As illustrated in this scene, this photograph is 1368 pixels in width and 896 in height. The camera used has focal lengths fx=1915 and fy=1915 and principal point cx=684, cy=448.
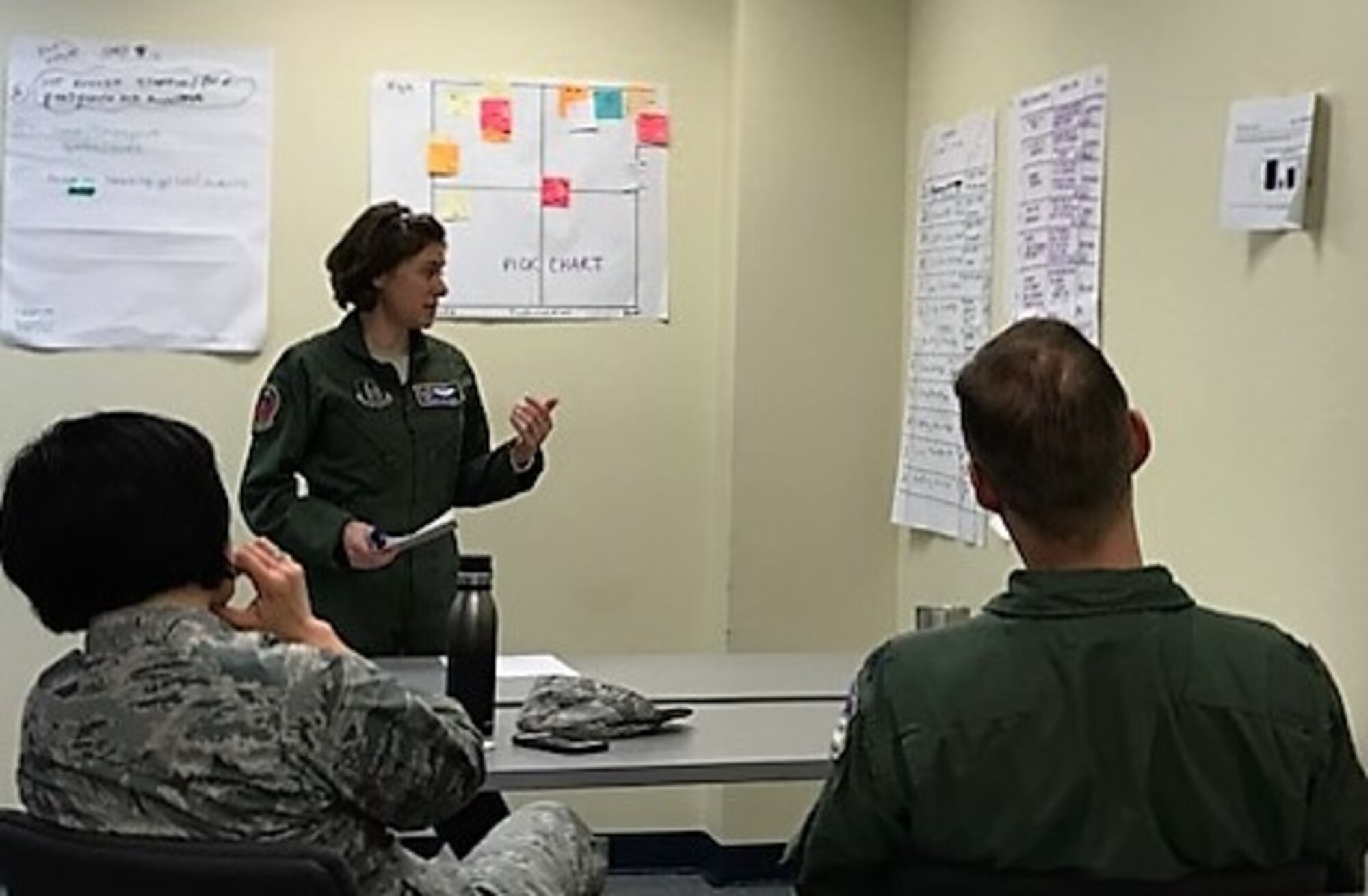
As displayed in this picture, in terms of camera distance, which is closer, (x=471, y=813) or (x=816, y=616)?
(x=471, y=813)

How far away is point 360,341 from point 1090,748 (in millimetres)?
2037

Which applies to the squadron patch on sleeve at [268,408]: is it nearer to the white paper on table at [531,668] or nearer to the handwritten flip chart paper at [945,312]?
the white paper on table at [531,668]

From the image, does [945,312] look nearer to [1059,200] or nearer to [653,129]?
[1059,200]

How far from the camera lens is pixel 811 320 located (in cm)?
443

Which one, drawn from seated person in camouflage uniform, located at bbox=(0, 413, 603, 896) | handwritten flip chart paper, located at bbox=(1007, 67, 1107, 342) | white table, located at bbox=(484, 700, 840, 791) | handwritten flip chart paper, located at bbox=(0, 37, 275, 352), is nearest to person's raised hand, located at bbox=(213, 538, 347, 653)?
seated person in camouflage uniform, located at bbox=(0, 413, 603, 896)

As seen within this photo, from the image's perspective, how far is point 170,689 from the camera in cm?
176

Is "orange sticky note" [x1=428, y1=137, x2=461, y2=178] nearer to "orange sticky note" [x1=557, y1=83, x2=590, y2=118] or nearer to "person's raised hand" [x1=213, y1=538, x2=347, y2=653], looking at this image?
"orange sticky note" [x1=557, y1=83, x2=590, y2=118]

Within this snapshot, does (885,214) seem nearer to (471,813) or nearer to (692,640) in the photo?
(692,640)

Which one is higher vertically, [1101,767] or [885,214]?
[885,214]

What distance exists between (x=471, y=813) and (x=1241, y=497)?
1316 mm

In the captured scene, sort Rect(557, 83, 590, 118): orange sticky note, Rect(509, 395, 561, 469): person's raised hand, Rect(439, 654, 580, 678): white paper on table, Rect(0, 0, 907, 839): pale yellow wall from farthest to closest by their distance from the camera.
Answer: Rect(557, 83, 590, 118): orange sticky note → Rect(0, 0, 907, 839): pale yellow wall → Rect(509, 395, 561, 469): person's raised hand → Rect(439, 654, 580, 678): white paper on table

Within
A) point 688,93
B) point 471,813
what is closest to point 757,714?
point 471,813

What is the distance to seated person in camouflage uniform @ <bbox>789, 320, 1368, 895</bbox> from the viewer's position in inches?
62.4

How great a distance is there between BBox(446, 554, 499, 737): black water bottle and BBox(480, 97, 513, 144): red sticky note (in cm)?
200
